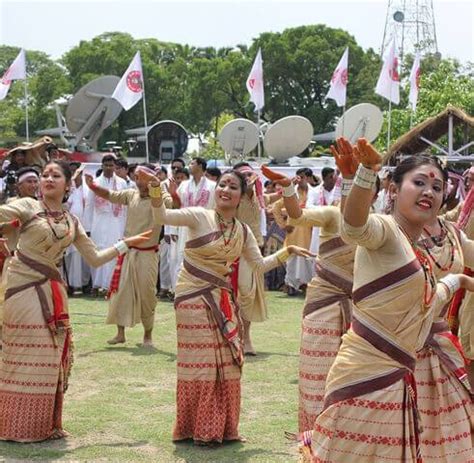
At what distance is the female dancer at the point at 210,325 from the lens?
239 inches

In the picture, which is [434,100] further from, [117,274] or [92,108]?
[117,274]

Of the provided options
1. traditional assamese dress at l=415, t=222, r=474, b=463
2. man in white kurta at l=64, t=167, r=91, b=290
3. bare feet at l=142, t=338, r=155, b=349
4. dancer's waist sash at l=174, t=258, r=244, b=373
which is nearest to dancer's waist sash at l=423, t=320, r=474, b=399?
traditional assamese dress at l=415, t=222, r=474, b=463

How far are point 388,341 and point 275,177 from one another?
184 centimetres

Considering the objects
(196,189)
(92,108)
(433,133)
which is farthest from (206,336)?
(92,108)

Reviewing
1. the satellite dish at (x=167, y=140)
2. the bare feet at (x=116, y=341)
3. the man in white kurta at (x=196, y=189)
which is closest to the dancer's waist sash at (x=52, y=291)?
the bare feet at (x=116, y=341)

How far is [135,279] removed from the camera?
9.93 m

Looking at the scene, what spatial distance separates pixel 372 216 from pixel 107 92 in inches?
707

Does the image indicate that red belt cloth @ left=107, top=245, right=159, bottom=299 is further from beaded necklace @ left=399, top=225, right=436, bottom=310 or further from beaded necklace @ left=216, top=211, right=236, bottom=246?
beaded necklace @ left=399, top=225, right=436, bottom=310

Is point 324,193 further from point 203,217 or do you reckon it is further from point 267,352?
point 203,217

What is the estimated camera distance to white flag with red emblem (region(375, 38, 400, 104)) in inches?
771

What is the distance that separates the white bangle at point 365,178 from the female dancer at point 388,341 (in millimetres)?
323

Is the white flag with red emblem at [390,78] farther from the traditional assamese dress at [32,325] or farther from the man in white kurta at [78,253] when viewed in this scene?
the traditional assamese dress at [32,325]

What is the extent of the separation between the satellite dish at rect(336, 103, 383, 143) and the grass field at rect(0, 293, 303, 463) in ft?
27.6

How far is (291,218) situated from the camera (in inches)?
225
